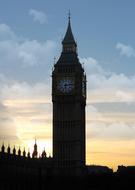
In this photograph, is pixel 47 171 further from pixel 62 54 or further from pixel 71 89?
pixel 62 54

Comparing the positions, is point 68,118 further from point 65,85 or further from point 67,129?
point 65,85

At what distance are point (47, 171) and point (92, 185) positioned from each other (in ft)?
48.7

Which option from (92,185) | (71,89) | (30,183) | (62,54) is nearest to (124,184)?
(92,185)

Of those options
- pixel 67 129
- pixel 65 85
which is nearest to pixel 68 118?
pixel 67 129

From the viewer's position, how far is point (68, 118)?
392 ft

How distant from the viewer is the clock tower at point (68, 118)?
11800 cm

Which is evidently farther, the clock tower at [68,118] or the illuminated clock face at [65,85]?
the illuminated clock face at [65,85]

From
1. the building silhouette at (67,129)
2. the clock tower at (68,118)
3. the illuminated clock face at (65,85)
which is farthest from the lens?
the illuminated clock face at (65,85)

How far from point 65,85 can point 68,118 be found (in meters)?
5.98

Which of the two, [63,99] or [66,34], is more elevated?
[66,34]

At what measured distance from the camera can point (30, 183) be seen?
10156 cm

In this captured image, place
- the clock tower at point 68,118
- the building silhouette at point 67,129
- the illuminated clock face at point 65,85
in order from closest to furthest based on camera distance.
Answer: the building silhouette at point 67,129 < the clock tower at point 68,118 < the illuminated clock face at point 65,85

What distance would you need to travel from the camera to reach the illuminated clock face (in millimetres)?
118875

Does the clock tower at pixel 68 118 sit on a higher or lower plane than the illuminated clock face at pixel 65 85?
lower
